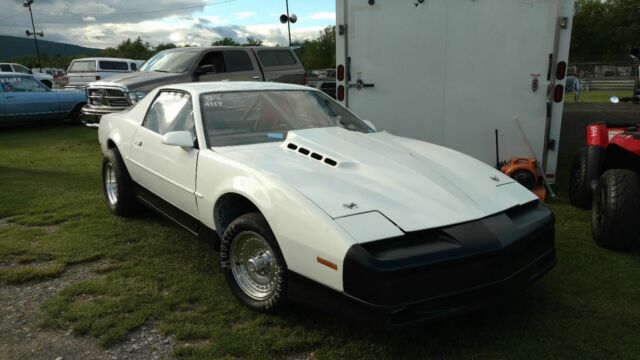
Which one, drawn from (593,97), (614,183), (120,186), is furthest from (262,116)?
(593,97)

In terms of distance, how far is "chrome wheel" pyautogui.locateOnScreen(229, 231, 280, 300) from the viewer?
288 centimetres

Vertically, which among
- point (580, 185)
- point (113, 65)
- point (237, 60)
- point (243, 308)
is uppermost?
point (237, 60)

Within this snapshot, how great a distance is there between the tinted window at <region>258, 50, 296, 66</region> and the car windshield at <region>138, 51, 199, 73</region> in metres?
1.65

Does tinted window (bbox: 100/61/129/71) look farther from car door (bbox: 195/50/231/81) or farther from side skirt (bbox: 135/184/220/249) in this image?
side skirt (bbox: 135/184/220/249)

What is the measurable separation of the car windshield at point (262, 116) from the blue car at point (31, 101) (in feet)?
33.9

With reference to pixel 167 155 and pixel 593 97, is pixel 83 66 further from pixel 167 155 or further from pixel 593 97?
pixel 593 97

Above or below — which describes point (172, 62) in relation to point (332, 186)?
above

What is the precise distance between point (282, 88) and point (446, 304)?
2407 millimetres

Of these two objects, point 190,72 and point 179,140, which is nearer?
point 179,140

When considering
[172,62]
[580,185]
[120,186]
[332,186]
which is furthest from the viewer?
[172,62]

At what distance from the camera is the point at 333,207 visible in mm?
2533

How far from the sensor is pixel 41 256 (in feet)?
13.1

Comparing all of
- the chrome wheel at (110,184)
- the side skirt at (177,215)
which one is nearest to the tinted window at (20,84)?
the chrome wheel at (110,184)

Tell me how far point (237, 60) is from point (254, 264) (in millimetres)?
8359
